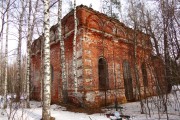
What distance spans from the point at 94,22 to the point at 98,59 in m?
2.77

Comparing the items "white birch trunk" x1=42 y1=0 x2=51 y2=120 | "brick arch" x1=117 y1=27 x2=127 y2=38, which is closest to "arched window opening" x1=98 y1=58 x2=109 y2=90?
"brick arch" x1=117 y1=27 x2=127 y2=38

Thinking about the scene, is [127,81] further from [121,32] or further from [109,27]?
[109,27]

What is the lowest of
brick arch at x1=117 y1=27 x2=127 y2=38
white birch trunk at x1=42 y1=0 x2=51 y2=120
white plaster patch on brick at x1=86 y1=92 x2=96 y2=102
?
white plaster patch on brick at x1=86 y1=92 x2=96 y2=102

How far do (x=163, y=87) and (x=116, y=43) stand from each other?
296 inches

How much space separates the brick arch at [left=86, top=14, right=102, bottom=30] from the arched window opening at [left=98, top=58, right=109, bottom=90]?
247 centimetres

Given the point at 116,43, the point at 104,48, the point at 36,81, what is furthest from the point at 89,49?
the point at 36,81

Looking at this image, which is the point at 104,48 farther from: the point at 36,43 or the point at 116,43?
the point at 36,43

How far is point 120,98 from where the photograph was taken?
14516 mm

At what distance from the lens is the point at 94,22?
46.5 ft

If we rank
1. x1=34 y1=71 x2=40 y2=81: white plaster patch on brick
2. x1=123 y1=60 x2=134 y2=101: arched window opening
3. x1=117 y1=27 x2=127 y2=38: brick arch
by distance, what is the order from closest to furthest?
x1=123 y1=60 x2=134 y2=101: arched window opening → x1=117 y1=27 x2=127 y2=38: brick arch → x1=34 y1=71 x2=40 y2=81: white plaster patch on brick

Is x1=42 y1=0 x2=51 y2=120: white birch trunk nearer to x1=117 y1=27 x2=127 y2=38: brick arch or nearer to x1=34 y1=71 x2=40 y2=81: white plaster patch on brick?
x1=117 y1=27 x2=127 y2=38: brick arch

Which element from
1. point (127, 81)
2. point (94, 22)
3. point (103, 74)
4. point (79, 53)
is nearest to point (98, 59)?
point (103, 74)

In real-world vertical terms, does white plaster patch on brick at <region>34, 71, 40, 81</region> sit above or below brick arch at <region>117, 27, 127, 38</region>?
below

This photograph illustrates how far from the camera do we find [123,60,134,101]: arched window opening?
15789 mm
